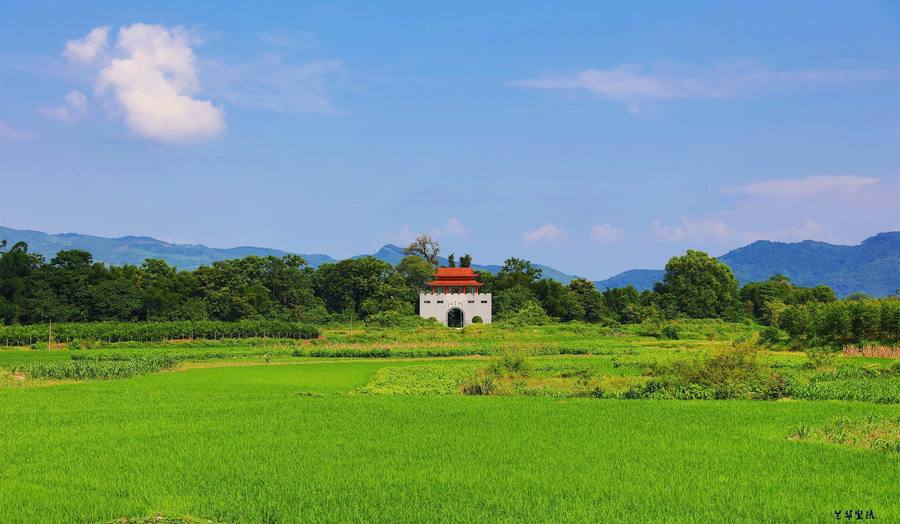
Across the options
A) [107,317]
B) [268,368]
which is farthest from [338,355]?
[107,317]

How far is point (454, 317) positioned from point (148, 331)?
931 inches

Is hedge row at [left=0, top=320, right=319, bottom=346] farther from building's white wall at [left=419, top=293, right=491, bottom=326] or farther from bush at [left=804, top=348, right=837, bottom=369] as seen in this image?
bush at [left=804, top=348, right=837, bottom=369]

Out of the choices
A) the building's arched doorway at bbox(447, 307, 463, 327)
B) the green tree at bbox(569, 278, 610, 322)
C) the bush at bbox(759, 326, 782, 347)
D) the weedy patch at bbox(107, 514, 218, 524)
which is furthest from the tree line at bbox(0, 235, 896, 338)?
the weedy patch at bbox(107, 514, 218, 524)

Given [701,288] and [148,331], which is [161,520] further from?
[701,288]

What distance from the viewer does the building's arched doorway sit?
6062 centimetres

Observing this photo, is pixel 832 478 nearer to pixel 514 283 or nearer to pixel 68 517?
pixel 68 517

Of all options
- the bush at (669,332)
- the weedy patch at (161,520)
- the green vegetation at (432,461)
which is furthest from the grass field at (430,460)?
the bush at (669,332)

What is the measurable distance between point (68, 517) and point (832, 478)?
32.5 ft

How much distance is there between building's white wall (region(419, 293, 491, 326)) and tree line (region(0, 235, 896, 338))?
2.22 metres

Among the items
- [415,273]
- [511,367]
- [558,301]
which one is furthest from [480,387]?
[415,273]

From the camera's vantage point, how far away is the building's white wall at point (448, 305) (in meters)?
59.9

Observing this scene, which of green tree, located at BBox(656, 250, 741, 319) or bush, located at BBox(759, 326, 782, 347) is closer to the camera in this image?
bush, located at BBox(759, 326, 782, 347)

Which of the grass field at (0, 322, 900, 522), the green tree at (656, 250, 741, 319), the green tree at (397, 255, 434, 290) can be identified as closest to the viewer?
the grass field at (0, 322, 900, 522)

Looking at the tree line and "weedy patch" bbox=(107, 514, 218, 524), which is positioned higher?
the tree line
